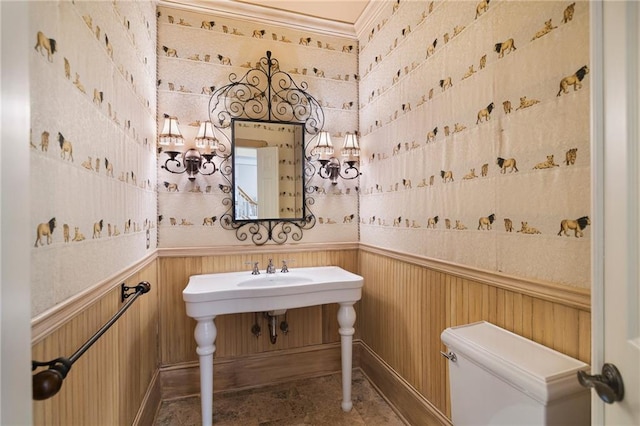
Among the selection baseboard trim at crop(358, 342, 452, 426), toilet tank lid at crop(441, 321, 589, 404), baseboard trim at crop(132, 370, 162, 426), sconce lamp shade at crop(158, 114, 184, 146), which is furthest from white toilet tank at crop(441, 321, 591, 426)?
sconce lamp shade at crop(158, 114, 184, 146)

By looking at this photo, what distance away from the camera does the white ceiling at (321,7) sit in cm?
224

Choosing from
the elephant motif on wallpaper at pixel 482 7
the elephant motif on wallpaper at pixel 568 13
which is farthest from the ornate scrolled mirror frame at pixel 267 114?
the elephant motif on wallpaper at pixel 568 13

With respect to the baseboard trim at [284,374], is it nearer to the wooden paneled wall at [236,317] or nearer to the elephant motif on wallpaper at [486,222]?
the wooden paneled wall at [236,317]

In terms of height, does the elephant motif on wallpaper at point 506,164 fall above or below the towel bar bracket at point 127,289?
above

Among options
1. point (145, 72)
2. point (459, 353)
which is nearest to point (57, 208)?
point (145, 72)

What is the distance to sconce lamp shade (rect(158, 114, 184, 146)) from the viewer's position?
2.03m

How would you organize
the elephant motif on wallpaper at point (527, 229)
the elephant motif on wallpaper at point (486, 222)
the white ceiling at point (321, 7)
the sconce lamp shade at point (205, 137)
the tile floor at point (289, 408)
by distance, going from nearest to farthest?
1. the elephant motif on wallpaper at point (527, 229)
2. the elephant motif on wallpaper at point (486, 222)
3. the tile floor at point (289, 408)
4. the sconce lamp shade at point (205, 137)
5. the white ceiling at point (321, 7)

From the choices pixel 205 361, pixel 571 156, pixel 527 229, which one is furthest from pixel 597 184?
pixel 205 361

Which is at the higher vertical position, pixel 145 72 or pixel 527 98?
pixel 145 72

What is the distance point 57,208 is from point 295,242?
167cm

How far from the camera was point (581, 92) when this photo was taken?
978mm

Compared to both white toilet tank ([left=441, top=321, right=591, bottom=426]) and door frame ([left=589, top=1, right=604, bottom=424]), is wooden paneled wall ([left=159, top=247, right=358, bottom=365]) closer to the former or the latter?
white toilet tank ([left=441, top=321, right=591, bottom=426])

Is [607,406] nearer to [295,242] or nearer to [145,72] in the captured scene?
[295,242]

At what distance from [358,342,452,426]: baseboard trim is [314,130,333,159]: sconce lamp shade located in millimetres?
1553
